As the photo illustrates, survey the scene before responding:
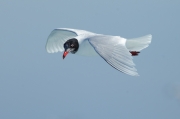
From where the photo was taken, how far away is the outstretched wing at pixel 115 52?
5428 millimetres

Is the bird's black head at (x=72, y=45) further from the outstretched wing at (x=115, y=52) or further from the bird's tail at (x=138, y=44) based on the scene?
the bird's tail at (x=138, y=44)

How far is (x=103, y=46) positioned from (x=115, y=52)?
0.30 metres

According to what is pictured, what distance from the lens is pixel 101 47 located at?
20.0 feet

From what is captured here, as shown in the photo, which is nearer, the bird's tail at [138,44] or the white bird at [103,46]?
the white bird at [103,46]

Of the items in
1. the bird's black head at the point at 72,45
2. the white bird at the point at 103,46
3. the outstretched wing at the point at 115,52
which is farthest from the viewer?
the bird's black head at the point at 72,45

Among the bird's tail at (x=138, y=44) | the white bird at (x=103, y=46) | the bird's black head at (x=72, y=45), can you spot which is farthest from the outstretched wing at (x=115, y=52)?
the bird's tail at (x=138, y=44)

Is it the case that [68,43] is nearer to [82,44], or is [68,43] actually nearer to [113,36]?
[82,44]

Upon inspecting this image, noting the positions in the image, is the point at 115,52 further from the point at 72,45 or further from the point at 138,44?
the point at 138,44

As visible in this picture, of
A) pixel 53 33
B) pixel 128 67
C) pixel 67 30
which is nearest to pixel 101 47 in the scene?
pixel 128 67

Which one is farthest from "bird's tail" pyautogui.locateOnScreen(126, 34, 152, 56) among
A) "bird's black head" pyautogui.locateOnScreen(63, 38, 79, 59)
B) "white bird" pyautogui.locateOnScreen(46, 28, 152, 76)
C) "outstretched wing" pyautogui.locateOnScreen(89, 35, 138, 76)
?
"bird's black head" pyautogui.locateOnScreen(63, 38, 79, 59)

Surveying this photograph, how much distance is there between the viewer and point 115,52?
5.90m

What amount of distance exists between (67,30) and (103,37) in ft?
5.95

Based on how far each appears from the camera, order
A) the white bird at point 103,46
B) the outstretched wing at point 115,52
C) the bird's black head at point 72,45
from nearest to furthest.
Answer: the outstretched wing at point 115,52 → the white bird at point 103,46 → the bird's black head at point 72,45

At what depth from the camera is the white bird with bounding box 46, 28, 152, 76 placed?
18.3 ft
